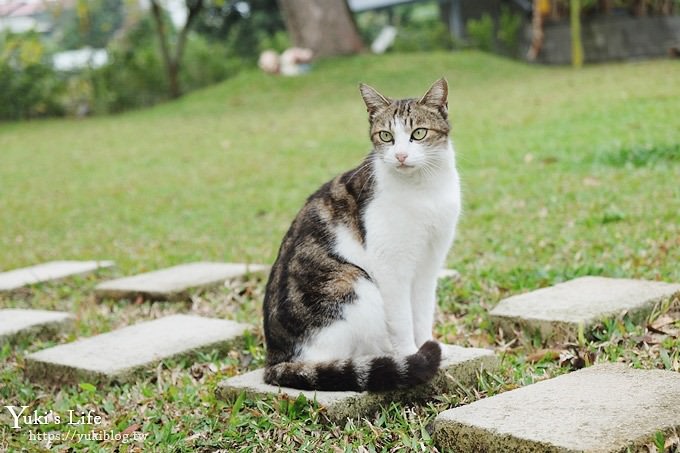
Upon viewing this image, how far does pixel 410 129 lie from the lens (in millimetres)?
3258

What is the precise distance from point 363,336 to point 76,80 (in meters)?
19.4

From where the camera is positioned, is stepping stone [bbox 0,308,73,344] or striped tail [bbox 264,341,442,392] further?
stepping stone [bbox 0,308,73,344]

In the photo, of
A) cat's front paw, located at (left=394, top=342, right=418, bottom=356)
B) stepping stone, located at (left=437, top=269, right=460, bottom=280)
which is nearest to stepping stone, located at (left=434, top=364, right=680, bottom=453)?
cat's front paw, located at (left=394, top=342, right=418, bottom=356)

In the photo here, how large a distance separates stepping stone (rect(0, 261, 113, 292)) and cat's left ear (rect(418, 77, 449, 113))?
3444mm

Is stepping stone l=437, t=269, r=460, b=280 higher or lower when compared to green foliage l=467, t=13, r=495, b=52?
higher

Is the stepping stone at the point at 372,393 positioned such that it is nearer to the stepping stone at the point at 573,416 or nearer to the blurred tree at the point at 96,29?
the stepping stone at the point at 573,416

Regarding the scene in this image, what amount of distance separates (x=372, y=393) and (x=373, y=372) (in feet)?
0.35

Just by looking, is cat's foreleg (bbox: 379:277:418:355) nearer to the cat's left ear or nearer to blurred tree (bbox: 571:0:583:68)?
the cat's left ear

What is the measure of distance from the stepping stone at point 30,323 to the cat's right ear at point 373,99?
2226mm

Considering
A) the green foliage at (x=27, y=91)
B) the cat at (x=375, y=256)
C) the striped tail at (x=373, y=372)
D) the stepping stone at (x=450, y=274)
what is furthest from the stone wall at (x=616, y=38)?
the striped tail at (x=373, y=372)

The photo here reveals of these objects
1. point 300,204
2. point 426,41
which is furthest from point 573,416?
point 426,41

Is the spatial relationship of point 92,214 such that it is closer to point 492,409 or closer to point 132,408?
point 132,408

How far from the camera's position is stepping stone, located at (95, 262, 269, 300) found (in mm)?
5086

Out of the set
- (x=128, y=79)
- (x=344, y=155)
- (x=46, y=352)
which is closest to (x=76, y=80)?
(x=128, y=79)
